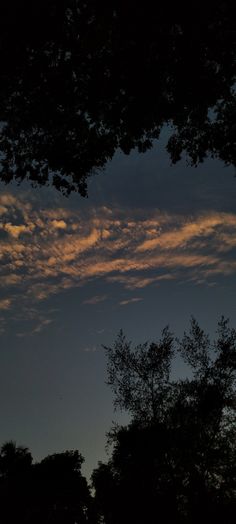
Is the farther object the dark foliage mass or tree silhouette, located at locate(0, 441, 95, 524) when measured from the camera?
tree silhouette, located at locate(0, 441, 95, 524)

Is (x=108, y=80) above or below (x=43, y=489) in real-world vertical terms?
above

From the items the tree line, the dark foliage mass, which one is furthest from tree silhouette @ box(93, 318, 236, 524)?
the dark foliage mass

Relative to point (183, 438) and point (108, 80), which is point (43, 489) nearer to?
point (183, 438)

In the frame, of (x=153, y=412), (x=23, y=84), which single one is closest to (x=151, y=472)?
(x=153, y=412)

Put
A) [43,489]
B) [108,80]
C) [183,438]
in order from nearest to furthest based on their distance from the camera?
[108,80]
[183,438]
[43,489]

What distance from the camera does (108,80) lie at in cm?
1407

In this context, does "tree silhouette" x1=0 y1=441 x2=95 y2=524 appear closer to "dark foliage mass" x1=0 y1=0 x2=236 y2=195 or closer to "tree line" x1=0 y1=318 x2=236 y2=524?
"tree line" x1=0 y1=318 x2=236 y2=524

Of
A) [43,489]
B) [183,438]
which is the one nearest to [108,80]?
[183,438]

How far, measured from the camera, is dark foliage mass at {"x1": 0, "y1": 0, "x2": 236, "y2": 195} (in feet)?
39.1

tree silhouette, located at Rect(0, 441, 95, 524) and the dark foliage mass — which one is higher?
the dark foliage mass

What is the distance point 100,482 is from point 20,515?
333 inches

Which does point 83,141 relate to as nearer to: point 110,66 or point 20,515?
point 110,66

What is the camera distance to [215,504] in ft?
100

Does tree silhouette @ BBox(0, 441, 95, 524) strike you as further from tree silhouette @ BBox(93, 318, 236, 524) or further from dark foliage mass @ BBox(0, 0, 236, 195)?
dark foliage mass @ BBox(0, 0, 236, 195)
